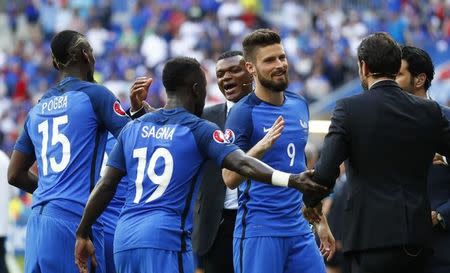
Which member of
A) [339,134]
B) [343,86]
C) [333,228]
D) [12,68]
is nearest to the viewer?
[339,134]

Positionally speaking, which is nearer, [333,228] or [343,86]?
[333,228]

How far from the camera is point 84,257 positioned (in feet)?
27.8

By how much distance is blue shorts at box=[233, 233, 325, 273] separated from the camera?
28.5 ft

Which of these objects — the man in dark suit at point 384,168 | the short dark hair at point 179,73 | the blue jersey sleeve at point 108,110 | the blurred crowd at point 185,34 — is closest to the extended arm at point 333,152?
the man in dark suit at point 384,168

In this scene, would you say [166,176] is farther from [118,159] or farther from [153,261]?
[153,261]

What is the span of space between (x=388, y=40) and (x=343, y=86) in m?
18.8

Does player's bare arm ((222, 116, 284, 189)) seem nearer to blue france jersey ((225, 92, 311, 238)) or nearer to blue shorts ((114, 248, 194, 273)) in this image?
blue france jersey ((225, 92, 311, 238))

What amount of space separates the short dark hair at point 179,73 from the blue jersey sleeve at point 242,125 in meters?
0.65

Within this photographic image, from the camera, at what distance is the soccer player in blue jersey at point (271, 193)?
28.7 feet

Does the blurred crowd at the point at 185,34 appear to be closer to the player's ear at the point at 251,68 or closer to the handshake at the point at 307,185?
the player's ear at the point at 251,68

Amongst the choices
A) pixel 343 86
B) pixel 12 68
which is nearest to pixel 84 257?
pixel 343 86

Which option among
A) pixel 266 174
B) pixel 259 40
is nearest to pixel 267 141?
pixel 266 174

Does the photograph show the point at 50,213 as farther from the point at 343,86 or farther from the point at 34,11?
the point at 34,11

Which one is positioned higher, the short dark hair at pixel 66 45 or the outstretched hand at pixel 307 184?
the short dark hair at pixel 66 45
